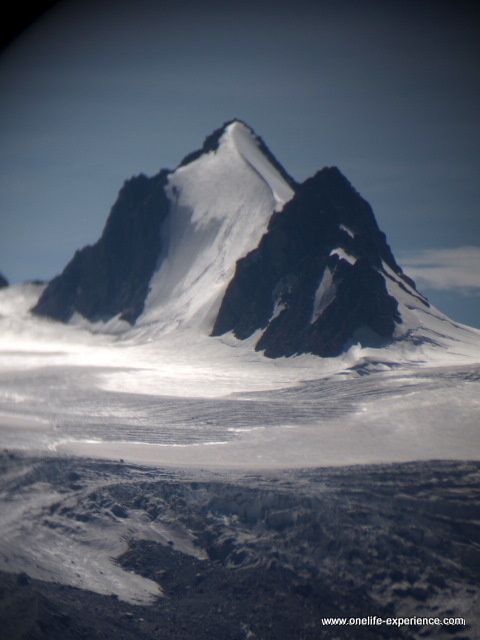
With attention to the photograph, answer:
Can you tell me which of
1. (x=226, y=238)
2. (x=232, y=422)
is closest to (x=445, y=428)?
(x=232, y=422)

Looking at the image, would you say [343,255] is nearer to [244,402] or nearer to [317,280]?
[317,280]

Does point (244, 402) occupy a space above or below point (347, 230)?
below

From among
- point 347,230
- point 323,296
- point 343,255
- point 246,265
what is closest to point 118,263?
point 246,265

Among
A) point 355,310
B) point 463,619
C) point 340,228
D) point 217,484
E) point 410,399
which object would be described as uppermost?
point 340,228

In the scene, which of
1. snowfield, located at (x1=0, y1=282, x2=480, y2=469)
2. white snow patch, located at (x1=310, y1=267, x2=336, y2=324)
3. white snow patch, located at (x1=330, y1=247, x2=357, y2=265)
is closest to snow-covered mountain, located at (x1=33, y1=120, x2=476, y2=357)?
white snow patch, located at (x1=310, y1=267, x2=336, y2=324)

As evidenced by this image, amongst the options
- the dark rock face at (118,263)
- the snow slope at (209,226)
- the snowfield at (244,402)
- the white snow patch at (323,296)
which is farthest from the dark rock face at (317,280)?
the dark rock face at (118,263)

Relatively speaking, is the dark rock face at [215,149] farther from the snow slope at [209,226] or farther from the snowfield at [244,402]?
the snowfield at [244,402]

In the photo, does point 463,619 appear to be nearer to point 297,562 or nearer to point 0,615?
point 297,562

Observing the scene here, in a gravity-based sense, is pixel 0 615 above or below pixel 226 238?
below
